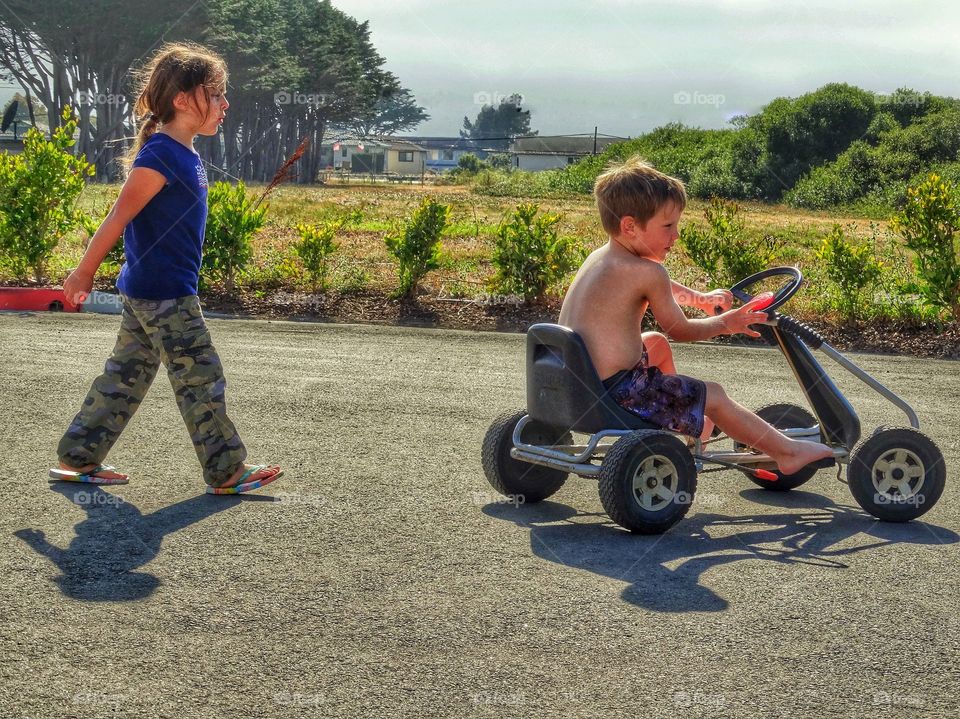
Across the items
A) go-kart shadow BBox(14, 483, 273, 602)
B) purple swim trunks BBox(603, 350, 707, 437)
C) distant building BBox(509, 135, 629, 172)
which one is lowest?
go-kart shadow BBox(14, 483, 273, 602)

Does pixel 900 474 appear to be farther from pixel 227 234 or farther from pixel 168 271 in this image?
pixel 227 234

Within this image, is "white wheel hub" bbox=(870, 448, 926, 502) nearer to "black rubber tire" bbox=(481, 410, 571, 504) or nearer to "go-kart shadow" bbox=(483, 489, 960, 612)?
"go-kart shadow" bbox=(483, 489, 960, 612)

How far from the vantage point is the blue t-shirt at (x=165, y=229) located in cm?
499

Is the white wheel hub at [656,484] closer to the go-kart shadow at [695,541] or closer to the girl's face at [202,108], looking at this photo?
the go-kart shadow at [695,541]

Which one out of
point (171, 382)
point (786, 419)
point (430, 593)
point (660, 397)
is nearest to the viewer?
point (430, 593)

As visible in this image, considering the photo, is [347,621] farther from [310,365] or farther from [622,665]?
[310,365]

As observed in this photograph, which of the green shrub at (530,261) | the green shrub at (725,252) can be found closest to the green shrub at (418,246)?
the green shrub at (530,261)

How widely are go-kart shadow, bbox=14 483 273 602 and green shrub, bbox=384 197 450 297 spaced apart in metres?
7.10

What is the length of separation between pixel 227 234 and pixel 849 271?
20.6ft

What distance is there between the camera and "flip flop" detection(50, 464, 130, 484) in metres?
5.28

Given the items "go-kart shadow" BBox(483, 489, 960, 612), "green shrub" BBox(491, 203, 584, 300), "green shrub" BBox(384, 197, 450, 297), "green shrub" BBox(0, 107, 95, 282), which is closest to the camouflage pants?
"go-kart shadow" BBox(483, 489, 960, 612)

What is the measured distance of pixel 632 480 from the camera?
15.0ft

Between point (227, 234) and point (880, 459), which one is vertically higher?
point (227, 234)

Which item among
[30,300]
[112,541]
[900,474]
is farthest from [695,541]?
[30,300]
